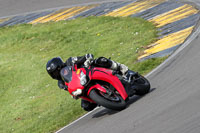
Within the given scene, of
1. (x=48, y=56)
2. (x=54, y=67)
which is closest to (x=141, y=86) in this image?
(x=54, y=67)

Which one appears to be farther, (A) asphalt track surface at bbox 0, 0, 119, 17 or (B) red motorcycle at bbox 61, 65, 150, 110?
(A) asphalt track surface at bbox 0, 0, 119, 17

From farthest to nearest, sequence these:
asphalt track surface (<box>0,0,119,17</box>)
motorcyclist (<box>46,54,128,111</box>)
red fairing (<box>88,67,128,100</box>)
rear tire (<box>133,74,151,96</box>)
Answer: asphalt track surface (<box>0,0,119,17</box>), rear tire (<box>133,74,151,96</box>), motorcyclist (<box>46,54,128,111</box>), red fairing (<box>88,67,128,100</box>)

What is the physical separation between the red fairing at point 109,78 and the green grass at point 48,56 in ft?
7.03

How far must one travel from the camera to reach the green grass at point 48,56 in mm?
11141

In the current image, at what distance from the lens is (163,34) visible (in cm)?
1385

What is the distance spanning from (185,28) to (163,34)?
2.62 ft

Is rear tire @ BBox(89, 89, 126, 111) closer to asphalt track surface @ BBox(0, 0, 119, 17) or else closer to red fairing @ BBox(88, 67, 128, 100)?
red fairing @ BBox(88, 67, 128, 100)

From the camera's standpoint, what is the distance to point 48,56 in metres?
16.3

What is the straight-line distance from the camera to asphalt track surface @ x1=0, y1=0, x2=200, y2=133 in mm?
6551

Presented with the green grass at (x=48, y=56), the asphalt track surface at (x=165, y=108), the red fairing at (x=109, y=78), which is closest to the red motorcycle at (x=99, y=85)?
the red fairing at (x=109, y=78)

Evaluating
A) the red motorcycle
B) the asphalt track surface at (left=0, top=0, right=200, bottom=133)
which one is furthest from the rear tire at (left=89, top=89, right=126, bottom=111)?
the asphalt track surface at (left=0, top=0, right=200, bottom=133)

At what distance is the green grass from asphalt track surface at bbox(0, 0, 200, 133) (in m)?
1.00

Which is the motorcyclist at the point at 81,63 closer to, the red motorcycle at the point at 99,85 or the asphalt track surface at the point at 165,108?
the red motorcycle at the point at 99,85

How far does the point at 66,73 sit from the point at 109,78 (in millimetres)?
852
